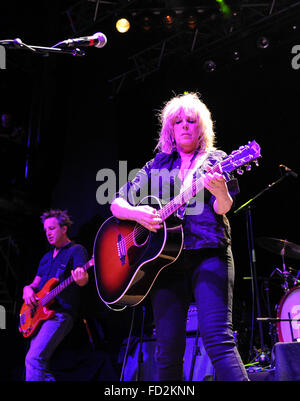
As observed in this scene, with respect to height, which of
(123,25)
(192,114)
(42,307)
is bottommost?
(42,307)

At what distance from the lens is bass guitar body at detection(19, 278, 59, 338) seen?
5156 millimetres

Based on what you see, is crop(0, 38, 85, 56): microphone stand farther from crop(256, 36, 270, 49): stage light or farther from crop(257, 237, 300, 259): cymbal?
crop(256, 36, 270, 49): stage light

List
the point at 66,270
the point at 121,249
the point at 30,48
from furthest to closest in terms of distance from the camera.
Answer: the point at 66,270
the point at 30,48
the point at 121,249

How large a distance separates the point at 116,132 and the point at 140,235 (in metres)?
5.46

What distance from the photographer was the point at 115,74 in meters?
8.35

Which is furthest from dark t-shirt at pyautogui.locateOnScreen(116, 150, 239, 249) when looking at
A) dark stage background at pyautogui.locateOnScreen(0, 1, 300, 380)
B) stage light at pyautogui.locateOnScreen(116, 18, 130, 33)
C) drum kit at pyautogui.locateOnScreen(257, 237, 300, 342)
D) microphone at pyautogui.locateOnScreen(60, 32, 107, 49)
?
stage light at pyautogui.locateOnScreen(116, 18, 130, 33)

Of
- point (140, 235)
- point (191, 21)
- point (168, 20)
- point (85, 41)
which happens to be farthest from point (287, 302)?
point (168, 20)

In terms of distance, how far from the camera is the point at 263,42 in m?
6.61

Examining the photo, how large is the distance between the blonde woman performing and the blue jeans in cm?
252

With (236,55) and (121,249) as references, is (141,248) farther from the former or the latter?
(236,55)

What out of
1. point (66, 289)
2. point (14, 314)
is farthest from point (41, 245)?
point (66, 289)

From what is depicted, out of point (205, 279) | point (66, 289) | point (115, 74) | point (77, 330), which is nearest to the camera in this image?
point (205, 279)
